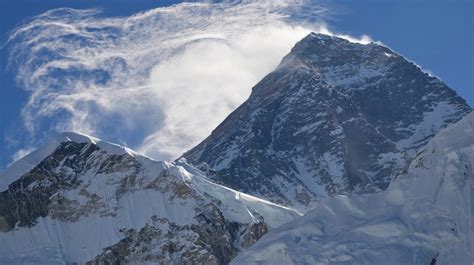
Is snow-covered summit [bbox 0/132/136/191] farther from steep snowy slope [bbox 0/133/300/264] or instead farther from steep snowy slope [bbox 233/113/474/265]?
steep snowy slope [bbox 233/113/474/265]

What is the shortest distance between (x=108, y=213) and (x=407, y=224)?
8604cm

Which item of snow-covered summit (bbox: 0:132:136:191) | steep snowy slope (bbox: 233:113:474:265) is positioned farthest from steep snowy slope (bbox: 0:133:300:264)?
steep snowy slope (bbox: 233:113:474:265)

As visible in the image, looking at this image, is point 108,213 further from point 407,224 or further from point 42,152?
point 407,224

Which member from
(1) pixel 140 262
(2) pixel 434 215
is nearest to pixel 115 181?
(1) pixel 140 262

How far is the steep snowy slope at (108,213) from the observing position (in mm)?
183125

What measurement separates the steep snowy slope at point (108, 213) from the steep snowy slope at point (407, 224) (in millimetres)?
65161

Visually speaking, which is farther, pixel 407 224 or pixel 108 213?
pixel 108 213

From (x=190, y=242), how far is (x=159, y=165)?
17.4 metres

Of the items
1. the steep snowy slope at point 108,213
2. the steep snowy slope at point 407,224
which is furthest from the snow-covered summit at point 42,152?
the steep snowy slope at point 407,224

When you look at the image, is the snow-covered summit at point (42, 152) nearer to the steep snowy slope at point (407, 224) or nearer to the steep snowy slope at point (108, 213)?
the steep snowy slope at point (108, 213)

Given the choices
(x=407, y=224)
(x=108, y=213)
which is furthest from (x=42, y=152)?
(x=407, y=224)

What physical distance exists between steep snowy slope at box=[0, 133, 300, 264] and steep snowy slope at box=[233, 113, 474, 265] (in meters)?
65.2

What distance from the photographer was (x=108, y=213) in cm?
18862

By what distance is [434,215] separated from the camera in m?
109
